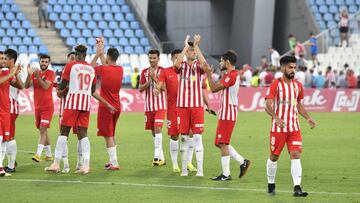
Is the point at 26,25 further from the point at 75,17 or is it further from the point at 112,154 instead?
the point at 112,154

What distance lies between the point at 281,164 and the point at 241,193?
444 cm

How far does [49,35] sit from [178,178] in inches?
1147

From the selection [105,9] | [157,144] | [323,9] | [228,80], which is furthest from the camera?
[323,9]

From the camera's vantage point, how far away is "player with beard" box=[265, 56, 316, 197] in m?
13.3

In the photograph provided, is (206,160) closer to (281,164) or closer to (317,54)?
(281,164)

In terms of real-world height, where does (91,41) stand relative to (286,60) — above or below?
above

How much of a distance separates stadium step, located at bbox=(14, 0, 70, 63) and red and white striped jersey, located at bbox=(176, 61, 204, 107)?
25.1 meters

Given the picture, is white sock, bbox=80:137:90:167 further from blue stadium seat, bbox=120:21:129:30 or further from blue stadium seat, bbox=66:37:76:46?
blue stadium seat, bbox=120:21:129:30

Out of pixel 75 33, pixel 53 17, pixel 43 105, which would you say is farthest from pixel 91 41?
pixel 43 105

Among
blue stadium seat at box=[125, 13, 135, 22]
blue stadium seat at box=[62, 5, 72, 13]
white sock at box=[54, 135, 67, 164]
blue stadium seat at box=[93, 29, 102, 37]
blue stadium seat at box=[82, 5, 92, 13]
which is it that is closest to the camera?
white sock at box=[54, 135, 67, 164]

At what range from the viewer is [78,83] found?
1580cm

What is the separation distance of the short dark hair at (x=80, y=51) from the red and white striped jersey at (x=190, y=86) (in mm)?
1672

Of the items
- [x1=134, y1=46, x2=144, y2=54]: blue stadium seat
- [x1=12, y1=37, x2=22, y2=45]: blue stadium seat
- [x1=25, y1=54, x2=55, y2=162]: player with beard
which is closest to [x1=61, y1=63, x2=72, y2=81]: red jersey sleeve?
[x1=25, y1=54, x2=55, y2=162]: player with beard

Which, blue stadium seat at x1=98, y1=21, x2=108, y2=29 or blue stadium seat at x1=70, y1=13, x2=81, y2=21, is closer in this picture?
blue stadium seat at x1=70, y1=13, x2=81, y2=21
